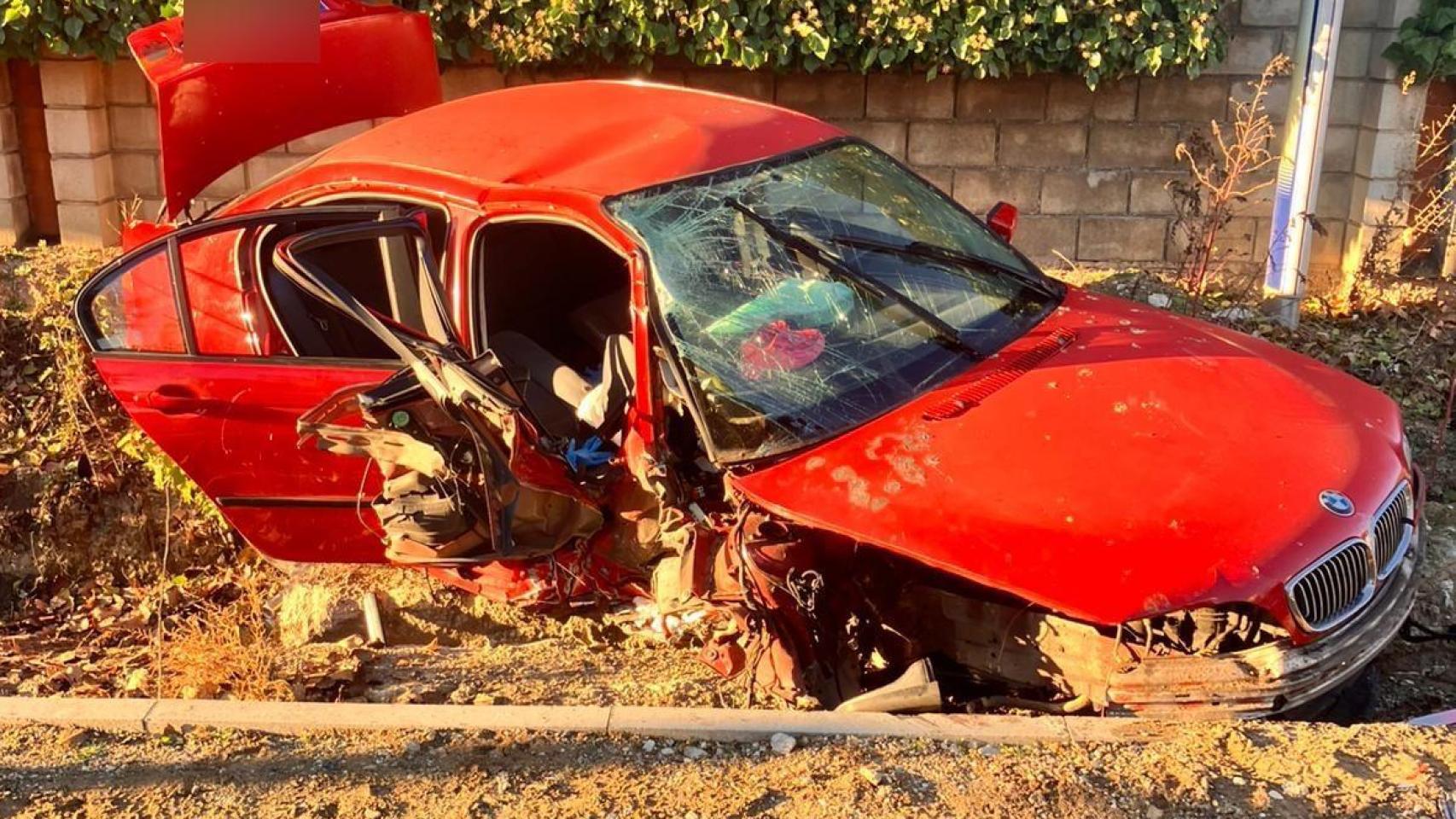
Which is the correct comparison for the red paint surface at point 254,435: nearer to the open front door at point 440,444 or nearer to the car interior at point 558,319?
the open front door at point 440,444

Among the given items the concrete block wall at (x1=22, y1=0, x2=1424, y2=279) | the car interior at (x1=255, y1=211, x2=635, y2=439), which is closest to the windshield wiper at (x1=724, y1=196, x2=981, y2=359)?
the car interior at (x1=255, y1=211, x2=635, y2=439)

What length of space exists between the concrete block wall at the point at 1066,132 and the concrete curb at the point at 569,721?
5080mm

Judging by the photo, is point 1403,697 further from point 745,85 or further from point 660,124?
point 745,85

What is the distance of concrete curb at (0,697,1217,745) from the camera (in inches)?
125

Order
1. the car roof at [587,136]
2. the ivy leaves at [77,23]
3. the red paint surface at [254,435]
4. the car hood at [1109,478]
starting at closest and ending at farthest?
the car hood at [1109,478]
the car roof at [587,136]
the red paint surface at [254,435]
the ivy leaves at [77,23]

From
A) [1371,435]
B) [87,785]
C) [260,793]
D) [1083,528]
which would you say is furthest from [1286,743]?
[87,785]

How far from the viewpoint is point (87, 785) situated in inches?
122

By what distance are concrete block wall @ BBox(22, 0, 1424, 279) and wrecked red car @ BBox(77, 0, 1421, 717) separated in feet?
10.6

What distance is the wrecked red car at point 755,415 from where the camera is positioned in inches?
124

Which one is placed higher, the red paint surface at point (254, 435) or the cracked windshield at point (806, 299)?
the cracked windshield at point (806, 299)

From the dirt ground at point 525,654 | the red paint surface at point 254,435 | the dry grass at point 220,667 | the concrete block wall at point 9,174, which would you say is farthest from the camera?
the concrete block wall at point 9,174

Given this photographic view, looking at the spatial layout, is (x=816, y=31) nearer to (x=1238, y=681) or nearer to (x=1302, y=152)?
(x=1302, y=152)

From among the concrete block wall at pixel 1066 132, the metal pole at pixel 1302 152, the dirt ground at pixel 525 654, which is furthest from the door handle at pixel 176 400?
the metal pole at pixel 1302 152

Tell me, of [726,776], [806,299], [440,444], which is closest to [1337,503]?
[806,299]
